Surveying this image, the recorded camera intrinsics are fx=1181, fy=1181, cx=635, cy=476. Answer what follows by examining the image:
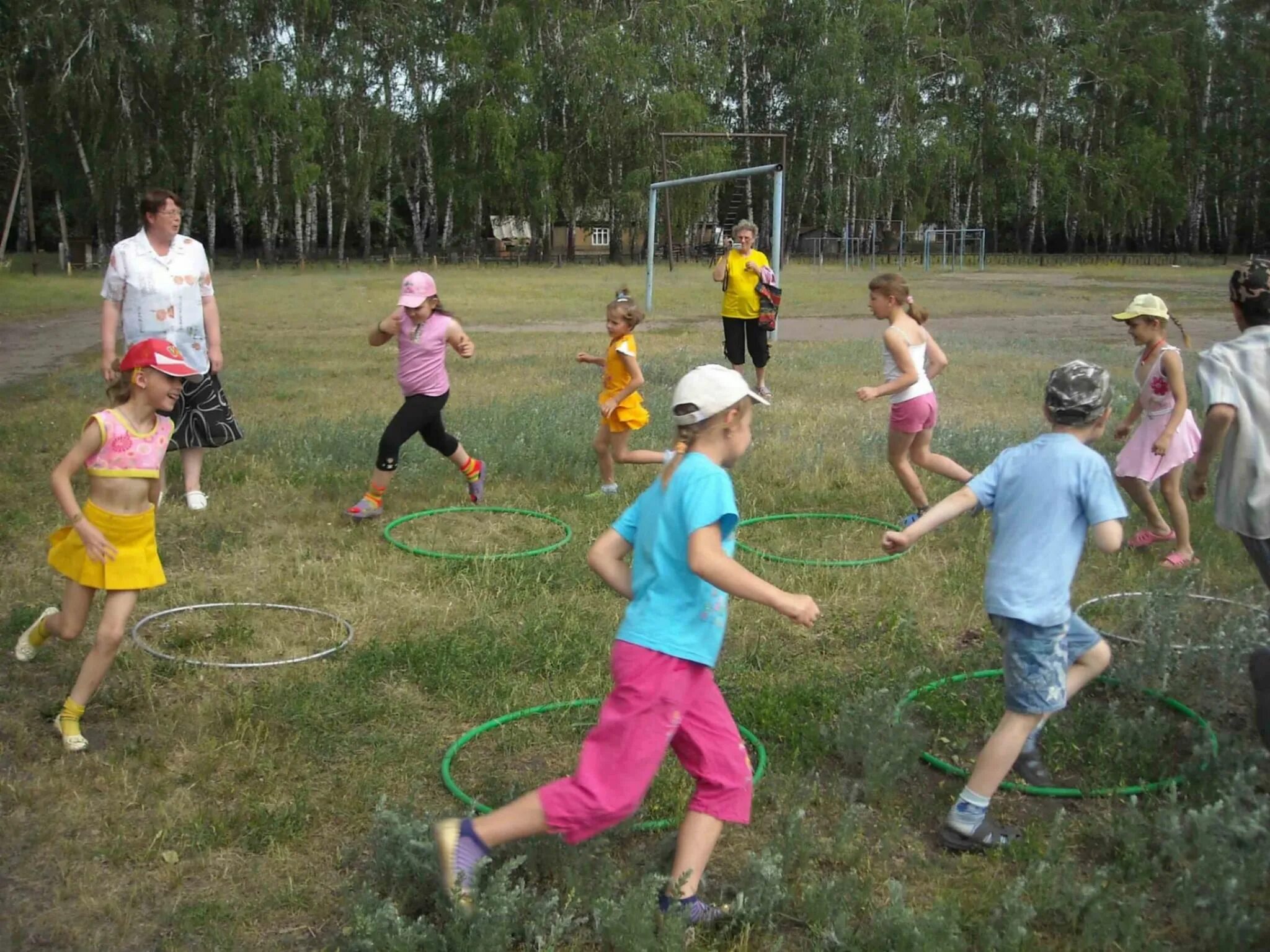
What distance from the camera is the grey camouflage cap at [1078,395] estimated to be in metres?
4.05

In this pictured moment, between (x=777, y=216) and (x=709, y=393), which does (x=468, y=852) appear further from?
(x=777, y=216)

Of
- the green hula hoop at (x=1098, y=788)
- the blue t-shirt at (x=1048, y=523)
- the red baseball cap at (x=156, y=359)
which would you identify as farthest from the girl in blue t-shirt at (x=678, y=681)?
the red baseball cap at (x=156, y=359)

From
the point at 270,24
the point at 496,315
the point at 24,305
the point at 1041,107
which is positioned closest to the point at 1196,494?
the point at 496,315

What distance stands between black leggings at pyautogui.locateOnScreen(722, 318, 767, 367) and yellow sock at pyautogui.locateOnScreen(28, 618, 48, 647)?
9431 mm

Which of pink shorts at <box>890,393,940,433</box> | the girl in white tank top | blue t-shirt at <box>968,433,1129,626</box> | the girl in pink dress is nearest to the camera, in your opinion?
blue t-shirt at <box>968,433,1129,626</box>

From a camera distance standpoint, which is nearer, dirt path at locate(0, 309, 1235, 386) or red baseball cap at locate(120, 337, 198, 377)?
red baseball cap at locate(120, 337, 198, 377)

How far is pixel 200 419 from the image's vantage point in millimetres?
8086

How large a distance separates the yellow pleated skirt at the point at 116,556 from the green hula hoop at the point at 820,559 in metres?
3.49

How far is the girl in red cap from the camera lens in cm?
465

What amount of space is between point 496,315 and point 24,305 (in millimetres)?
10943

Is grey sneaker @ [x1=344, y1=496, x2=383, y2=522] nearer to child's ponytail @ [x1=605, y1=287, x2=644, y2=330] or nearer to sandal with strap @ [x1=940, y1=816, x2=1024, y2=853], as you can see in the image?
child's ponytail @ [x1=605, y1=287, x2=644, y2=330]

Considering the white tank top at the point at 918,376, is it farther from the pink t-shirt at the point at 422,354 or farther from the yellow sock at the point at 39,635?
the yellow sock at the point at 39,635

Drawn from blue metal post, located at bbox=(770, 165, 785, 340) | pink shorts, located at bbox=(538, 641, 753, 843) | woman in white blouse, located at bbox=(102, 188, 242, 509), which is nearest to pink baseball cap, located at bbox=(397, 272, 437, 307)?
woman in white blouse, located at bbox=(102, 188, 242, 509)

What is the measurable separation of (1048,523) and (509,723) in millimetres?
2325
